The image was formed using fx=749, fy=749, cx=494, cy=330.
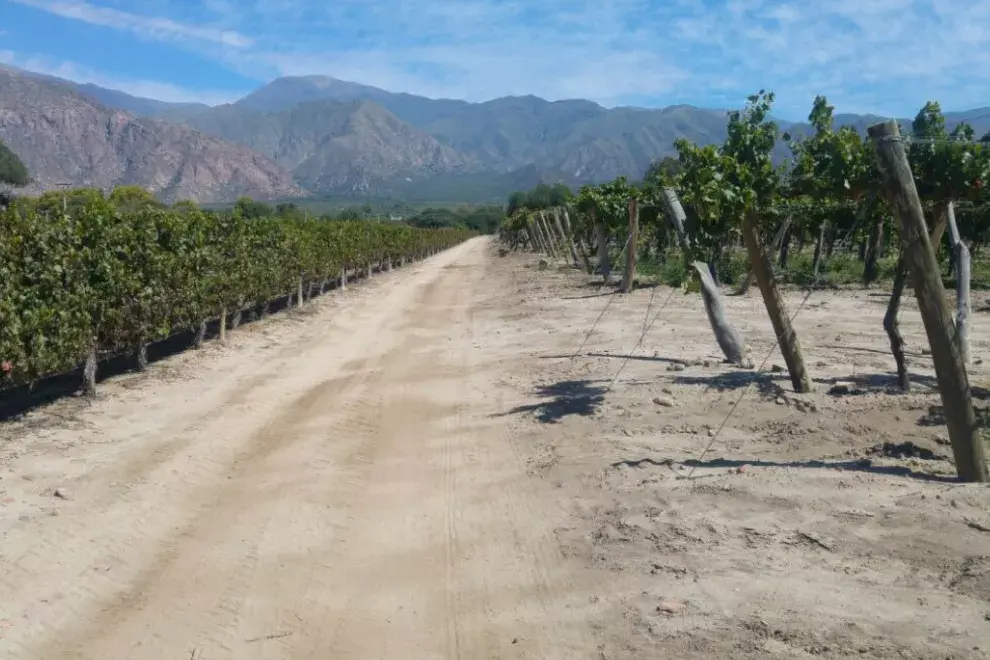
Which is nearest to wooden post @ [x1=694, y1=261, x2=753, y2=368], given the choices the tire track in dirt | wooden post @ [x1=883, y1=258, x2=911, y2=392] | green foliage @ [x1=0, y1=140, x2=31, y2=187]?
wooden post @ [x1=883, y1=258, x2=911, y2=392]

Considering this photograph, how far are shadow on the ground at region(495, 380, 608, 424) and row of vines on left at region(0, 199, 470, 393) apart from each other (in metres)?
5.23

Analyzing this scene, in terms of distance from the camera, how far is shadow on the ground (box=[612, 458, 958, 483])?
5.67 meters

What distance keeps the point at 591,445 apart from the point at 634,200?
10530mm

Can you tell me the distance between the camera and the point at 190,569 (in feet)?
16.5

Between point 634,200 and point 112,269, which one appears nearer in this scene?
point 112,269

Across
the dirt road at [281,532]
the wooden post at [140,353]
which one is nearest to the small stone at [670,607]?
the dirt road at [281,532]

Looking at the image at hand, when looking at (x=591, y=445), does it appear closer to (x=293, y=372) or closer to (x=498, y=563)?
(x=498, y=563)

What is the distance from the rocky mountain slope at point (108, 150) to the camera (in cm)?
16775

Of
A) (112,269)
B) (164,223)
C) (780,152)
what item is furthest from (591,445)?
(164,223)

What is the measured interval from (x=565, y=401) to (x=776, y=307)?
2.65 meters

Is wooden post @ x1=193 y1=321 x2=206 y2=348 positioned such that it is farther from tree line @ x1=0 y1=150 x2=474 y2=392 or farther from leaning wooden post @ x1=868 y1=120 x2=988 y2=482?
leaning wooden post @ x1=868 y1=120 x2=988 y2=482

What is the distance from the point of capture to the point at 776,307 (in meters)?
8.25

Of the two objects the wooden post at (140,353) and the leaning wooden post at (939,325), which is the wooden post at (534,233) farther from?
the leaning wooden post at (939,325)

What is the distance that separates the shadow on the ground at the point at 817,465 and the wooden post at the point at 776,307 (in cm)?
206
